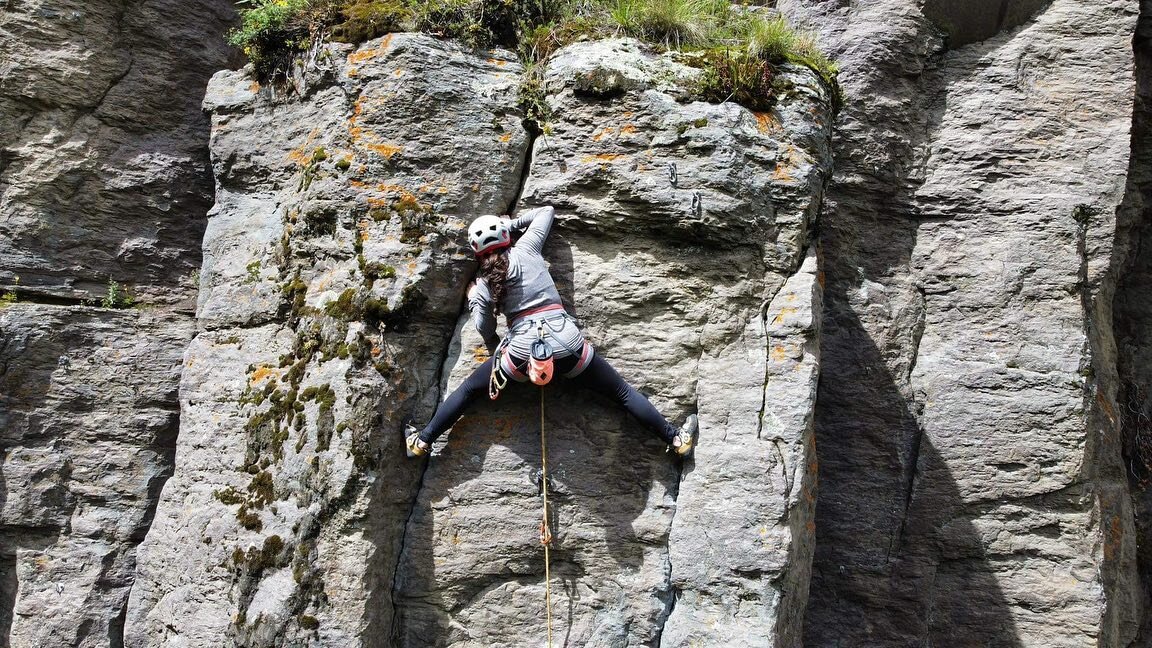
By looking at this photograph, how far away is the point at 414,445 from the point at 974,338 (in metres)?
4.87

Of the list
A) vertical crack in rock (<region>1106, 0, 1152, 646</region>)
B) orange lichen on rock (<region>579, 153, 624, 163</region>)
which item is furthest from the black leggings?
vertical crack in rock (<region>1106, 0, 1152, 646</region>)

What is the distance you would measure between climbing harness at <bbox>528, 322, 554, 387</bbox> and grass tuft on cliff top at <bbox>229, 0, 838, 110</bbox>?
89.5 inches

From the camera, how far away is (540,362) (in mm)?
5805

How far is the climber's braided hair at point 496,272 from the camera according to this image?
5930 mm

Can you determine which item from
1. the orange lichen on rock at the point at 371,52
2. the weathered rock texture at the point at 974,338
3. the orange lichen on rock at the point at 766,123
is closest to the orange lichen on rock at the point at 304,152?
the orange lichen on rock at the point at 371,52

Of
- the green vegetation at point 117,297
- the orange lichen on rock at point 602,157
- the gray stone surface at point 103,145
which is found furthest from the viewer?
the green vegetation at point 117,297

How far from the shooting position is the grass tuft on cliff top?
6531 millimetres

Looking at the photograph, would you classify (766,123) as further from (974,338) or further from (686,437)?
(974,338)

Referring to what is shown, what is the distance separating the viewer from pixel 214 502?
6.25 metres

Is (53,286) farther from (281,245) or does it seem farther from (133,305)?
(281,245)

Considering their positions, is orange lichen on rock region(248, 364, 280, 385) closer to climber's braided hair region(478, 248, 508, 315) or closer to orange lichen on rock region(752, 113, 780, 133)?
climber's braided hair region(478, 248, 508, 315)

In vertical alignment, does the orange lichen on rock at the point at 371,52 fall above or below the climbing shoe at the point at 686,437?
above

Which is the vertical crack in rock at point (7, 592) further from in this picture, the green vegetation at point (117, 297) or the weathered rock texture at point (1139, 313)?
the weathered rock texture at point (1139, 313)

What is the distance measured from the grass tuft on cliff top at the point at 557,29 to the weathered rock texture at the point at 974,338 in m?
1.54
